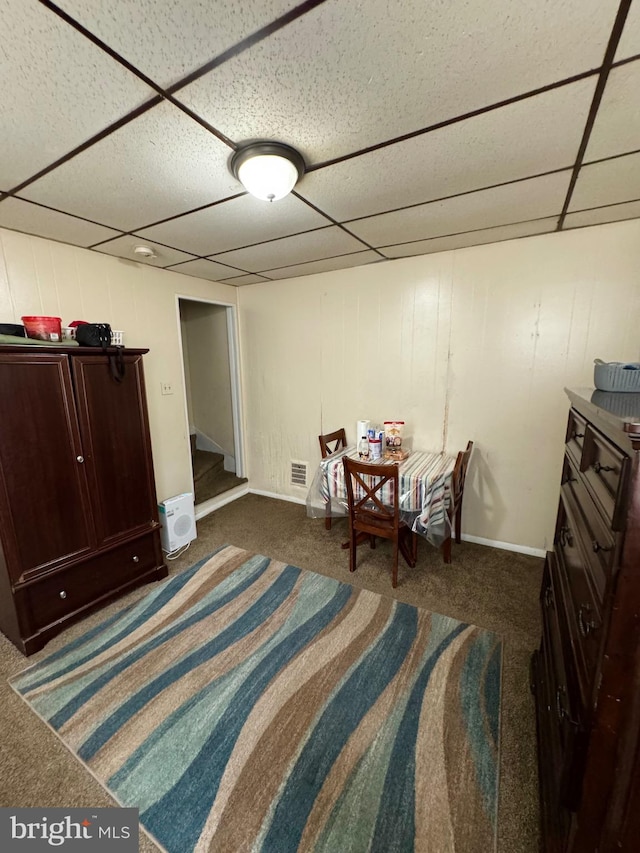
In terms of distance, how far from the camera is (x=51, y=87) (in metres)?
0.99

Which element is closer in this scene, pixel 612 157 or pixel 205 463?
pixel 612 157

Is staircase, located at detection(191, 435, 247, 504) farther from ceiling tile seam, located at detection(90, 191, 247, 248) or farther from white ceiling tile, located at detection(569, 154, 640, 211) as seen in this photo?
white ceiling tile, located at detection(569, 154, 640, 211)

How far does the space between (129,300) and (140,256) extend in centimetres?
36

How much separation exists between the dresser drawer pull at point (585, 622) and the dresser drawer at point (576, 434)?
503mm

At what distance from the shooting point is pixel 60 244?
2270mm

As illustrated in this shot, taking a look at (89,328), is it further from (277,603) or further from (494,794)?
(494,794)

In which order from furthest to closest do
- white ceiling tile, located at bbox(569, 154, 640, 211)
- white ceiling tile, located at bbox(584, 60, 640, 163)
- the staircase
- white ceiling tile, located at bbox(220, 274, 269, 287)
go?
the staircase < white ceiling tile, located at bbox(220, 274, 269, 287) < white ceiling tile, located at bbox(569, 154, 640, 211) < white ceiling tile, located at bbox(584, 60, 640, 163)

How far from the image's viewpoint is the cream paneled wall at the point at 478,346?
2262 millimetres

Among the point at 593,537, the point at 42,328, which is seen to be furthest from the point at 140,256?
the point at 593,537

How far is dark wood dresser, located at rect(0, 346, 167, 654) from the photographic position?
1.76 m

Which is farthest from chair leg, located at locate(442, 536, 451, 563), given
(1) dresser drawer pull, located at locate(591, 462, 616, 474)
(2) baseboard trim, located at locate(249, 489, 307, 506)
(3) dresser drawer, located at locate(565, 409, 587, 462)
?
(1) dresser drawer pull, located at locate(591, 462, 616, 474)

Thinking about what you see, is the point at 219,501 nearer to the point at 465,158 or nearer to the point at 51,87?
the point at 51,87

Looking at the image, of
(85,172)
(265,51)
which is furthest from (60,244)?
(265,51)

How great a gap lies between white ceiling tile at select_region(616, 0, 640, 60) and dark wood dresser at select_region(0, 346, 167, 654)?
2514 mm
